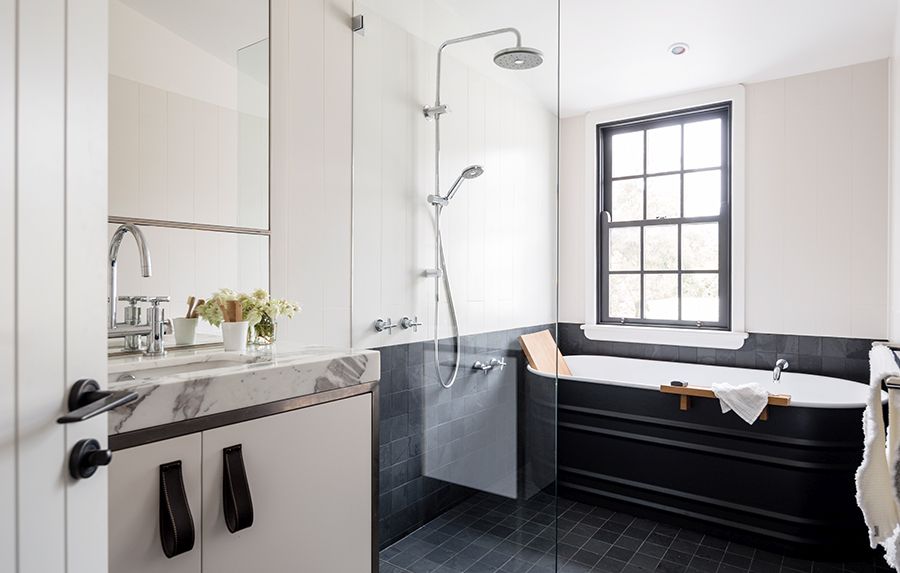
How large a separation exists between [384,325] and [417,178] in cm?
64

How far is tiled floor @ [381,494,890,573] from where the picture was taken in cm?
222

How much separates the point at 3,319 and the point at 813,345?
3808 mm

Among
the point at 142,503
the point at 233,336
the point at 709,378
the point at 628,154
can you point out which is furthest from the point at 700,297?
the point at 142,503

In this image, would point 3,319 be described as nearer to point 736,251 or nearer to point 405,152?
point 405,152

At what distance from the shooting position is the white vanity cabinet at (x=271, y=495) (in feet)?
3.35

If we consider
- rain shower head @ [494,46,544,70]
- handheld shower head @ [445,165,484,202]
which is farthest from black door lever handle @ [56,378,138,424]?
rain shower head @ [494,46,544,70]

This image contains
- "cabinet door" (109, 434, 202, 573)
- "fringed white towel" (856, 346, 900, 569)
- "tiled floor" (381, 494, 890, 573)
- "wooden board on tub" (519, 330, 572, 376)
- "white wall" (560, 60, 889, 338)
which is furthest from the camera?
"white wall" (560, 60, 889, 338)

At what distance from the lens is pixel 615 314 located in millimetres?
4113

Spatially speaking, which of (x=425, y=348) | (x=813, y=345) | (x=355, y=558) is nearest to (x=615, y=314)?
(x=813, y=345)

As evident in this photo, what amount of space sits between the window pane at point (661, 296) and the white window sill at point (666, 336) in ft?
0.42

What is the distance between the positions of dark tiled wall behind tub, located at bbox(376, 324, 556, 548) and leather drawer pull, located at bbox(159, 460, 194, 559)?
1.26 metres

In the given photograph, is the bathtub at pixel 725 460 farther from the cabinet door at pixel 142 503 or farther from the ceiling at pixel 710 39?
the ceiling at pixel 710 39

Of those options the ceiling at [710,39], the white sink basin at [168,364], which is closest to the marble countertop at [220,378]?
the white sink basin at [168,364]

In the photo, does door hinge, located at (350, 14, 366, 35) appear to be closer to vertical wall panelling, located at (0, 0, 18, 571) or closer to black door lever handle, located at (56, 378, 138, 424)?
vertical wall panelling, located at (0, 0, 18, 571)
